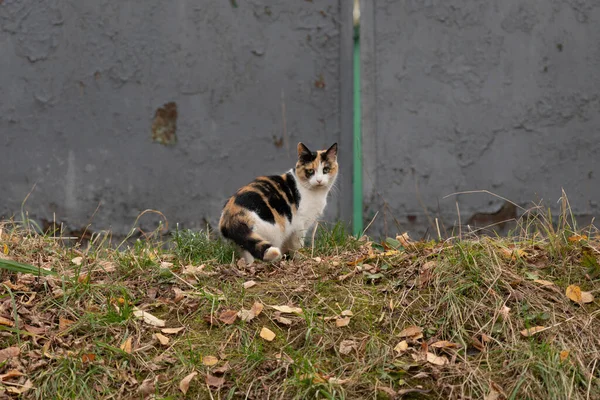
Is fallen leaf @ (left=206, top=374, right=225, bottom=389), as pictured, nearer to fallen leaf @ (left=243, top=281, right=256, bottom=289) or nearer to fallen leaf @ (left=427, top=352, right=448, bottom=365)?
fallen leaf @ (left=243, top=281, right=256, bottom=289)

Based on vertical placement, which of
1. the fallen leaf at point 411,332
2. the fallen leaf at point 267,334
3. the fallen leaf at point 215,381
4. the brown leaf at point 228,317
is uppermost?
the brown leaf at point 228,317

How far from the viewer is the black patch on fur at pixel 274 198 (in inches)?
203

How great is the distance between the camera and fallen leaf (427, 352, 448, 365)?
3.42m

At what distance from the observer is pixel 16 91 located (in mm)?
6559

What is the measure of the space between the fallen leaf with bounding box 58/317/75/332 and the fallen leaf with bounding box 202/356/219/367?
A: 2.32ft

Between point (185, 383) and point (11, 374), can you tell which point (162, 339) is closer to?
point (185, 383)

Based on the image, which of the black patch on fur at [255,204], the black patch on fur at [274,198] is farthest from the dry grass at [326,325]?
the black patch on fur at [274,198]

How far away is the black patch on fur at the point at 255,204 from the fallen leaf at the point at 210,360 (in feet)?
5.33

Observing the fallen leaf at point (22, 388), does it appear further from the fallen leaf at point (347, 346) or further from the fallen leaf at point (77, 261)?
the fallen leaf at point (347, 346)

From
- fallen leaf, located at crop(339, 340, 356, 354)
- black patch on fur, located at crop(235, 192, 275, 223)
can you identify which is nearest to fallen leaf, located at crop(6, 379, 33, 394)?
fallen leaf, located at crop(339, 340, 356, 354)

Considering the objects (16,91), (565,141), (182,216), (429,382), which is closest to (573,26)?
(565,141)

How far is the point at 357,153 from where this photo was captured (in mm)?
6395

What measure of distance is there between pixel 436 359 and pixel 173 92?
12.8ft

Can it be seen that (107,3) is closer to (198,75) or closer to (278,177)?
(198,75)
